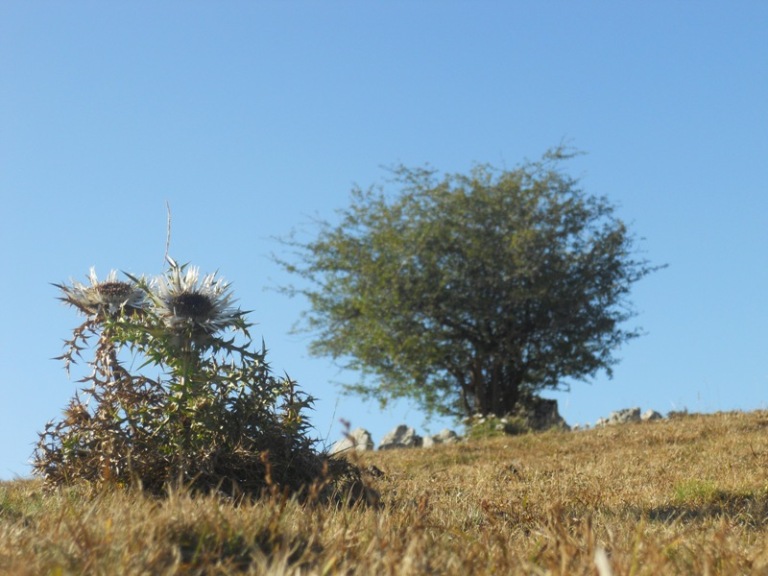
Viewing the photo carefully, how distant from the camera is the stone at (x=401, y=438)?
63.4 feet

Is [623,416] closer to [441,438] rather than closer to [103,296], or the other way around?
[441,438]

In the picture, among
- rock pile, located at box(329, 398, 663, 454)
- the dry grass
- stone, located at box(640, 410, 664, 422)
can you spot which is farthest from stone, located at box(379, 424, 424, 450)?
the dry grass

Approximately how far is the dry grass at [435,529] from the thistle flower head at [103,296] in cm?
150

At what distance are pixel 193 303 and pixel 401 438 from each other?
538 inches

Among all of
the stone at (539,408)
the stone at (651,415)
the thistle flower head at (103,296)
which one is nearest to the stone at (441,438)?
the stone at (539,408)

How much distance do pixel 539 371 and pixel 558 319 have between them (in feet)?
5.74

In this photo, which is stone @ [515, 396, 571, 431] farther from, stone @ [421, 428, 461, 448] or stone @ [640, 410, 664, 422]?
stone @ [640, 410, 664, 422]

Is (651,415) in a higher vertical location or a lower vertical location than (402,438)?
higher

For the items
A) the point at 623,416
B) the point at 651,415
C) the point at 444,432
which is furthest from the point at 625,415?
the point at 444,432

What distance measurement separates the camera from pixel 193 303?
21.5 ft

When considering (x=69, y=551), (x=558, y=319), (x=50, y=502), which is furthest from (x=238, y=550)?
(x=558, y=319)

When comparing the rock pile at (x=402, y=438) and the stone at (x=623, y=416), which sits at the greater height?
the stone at (x=623, y=416)

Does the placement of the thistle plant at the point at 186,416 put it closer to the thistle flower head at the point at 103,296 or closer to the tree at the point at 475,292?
the thistle flower head at the point at 103,296

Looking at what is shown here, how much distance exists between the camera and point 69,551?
3389 mm
